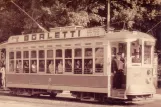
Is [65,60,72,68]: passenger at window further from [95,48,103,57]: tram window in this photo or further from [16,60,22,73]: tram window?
[16,60,22,73]: tram window

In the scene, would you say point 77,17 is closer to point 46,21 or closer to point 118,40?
point 46,21

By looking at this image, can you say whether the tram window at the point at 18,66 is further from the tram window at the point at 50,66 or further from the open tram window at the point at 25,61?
the tram window at the point at 50,66

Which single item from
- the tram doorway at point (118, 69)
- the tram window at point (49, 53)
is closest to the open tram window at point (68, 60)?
the tram window at point (49, 53)

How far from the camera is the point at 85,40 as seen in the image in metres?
16.0

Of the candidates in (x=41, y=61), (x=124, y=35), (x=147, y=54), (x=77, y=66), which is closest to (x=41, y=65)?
(x=41, y=61)

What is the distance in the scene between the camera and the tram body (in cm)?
1481

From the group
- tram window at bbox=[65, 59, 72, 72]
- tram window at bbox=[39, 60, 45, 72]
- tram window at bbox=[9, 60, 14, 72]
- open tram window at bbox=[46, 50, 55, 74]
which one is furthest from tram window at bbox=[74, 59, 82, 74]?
tram window at bbox=[9, 60, 14, 72]

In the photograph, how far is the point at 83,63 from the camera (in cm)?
1592

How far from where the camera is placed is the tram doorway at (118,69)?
14.8 m

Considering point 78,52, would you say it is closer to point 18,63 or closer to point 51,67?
point 51,67

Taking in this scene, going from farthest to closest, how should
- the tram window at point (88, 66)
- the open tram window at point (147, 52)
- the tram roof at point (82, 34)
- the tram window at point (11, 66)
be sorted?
the tram window at point (11, 66), the tram window at point (88, 66), the open tram window at point (147, 52), the tram roof at point (82, 34)

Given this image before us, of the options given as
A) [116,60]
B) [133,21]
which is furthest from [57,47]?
[133,21]

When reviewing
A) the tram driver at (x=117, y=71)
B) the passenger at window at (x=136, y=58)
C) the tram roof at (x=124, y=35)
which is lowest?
the tram driver at (x=117, y=71)

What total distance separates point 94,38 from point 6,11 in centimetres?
1554
